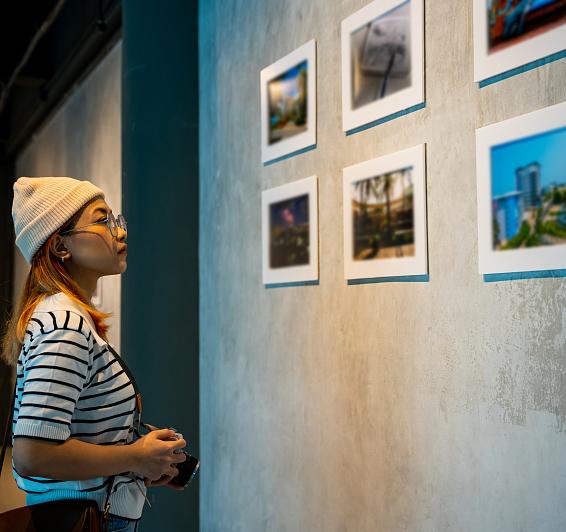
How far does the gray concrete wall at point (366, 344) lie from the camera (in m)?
2.32

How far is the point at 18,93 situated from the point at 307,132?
9150 mm

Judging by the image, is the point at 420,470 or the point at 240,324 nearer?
the point at 420,470

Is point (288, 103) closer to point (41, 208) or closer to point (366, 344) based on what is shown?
point (366, 344)

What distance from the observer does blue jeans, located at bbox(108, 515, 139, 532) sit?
1.93 metres

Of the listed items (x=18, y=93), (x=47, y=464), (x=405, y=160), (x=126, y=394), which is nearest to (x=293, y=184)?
(x=405, y=160)

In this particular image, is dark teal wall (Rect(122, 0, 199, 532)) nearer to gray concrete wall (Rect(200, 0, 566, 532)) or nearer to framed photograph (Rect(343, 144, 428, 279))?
gray concrete wall (Rect(200, 0, 566, 532))

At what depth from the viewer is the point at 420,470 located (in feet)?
9.00

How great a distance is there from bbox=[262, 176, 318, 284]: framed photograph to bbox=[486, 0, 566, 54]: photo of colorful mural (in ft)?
3.95

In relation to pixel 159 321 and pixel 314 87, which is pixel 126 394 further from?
pixel 159 321

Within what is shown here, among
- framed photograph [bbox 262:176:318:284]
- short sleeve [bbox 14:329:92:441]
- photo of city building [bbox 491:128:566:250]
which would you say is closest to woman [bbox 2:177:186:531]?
short sleeve [bbox 14:329:92:441]

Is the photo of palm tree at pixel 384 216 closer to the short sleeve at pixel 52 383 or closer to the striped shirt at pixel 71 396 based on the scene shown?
the striped shirt at pixel 71 396

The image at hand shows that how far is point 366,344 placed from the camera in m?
3.06

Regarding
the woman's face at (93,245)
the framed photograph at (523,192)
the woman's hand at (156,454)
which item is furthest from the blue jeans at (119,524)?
the framed photograph at (523,192)

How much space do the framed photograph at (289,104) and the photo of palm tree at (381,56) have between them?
1.22 feet
